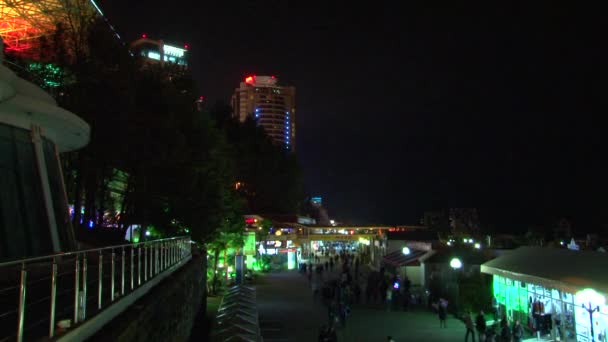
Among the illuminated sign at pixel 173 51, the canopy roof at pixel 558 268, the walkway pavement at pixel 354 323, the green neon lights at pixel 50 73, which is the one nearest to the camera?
the canopy roof at pixel 558 268

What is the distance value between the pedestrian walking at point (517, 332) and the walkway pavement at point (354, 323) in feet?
7.79

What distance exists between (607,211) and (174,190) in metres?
81.7

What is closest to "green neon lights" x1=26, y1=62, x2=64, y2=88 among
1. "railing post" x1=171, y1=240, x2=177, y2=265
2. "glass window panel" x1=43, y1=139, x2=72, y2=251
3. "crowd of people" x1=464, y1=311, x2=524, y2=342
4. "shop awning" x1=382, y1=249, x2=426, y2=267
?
"glass window panel" x1=43, y1=139, x2=72, y2=251

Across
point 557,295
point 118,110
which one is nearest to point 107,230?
point 118,110

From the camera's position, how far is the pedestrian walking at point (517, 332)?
1828 cm

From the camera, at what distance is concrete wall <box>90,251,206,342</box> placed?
6422mm

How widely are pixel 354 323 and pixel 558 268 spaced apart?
9.66 meters

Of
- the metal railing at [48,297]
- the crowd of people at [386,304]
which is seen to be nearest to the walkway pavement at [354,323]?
the crowd of people at [386,304]

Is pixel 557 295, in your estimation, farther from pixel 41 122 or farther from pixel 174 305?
pixel 41 122

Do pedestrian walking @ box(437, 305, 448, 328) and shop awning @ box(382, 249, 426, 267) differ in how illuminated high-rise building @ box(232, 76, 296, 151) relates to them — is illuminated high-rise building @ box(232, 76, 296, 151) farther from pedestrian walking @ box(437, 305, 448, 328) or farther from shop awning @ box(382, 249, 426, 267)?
pedestrian walking @ box(437, 305, 448, 328)

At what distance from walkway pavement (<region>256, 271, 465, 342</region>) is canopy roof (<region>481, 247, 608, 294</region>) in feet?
11.3

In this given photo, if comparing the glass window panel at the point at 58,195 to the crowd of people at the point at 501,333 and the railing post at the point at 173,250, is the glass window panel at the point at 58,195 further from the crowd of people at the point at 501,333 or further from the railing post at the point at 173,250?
the crowd of people at the point at 501,333

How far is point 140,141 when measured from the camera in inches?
796

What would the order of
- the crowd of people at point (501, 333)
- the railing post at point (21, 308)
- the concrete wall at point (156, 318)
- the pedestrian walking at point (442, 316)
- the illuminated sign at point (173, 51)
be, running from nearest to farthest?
the railing post at point (21, 308)
the concrete wall at point (156, 318)
the crowd of people at point (501, 333)
the pedestrian walking at point (442, 316)
the illuminated sign at point (173, 51)
